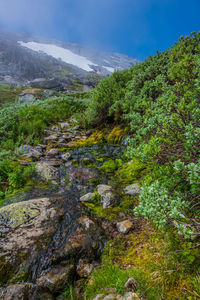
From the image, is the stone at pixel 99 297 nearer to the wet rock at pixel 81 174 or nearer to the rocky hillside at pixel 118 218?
the rocky hillside at pixel 118 218

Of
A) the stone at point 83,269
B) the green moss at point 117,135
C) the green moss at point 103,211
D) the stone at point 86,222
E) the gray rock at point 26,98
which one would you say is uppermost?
the gray rock at point 26,98

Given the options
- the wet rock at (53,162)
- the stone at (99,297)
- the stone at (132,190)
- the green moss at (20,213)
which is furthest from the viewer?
the wet rock at (53,162)

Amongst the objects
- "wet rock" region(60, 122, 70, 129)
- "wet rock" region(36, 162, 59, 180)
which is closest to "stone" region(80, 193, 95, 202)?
"wet rock" region(36, 162, 59, 180)

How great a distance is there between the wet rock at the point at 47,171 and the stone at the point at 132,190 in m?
3.17

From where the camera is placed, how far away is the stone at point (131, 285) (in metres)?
2.08

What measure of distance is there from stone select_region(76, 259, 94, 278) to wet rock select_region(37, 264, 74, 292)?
0.14 metres

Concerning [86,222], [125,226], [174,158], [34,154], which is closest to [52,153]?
[34,154]

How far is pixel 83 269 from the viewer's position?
9.61 ft

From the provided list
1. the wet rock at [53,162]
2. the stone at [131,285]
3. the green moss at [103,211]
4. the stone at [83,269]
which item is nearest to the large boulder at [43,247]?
the stone at [83,269]

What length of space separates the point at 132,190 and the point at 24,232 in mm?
3261

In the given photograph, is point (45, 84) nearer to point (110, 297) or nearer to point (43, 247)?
point (43, 247)

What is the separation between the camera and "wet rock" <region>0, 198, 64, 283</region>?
9.43 feet

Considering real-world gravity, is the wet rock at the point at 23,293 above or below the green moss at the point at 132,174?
below

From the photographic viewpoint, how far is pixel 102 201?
15.3 feet
